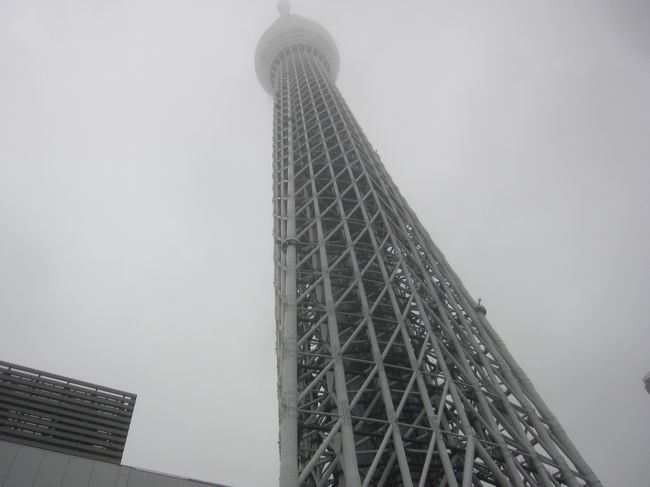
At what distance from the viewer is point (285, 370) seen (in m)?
16.5

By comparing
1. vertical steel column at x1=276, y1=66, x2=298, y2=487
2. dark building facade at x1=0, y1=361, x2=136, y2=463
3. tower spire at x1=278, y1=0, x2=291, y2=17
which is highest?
tower spire at x1=278, y1=0, x2=291, y2=17

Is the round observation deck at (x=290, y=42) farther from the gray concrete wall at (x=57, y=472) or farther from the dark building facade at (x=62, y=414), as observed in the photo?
the gray concrete wall at (x=57, y=472)

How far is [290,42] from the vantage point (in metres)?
62.0

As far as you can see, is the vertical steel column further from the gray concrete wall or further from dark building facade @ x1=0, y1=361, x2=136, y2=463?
dark building facade @ x1=0, y1=361, x2=136, y2=463

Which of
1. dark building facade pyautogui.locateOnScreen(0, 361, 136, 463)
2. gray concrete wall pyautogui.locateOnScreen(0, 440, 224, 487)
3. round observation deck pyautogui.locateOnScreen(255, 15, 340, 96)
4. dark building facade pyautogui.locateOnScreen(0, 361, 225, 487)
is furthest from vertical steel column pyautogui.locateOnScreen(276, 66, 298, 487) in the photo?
round observation deck pyautogui.locateOnScreen(255, 15, 340, 96)

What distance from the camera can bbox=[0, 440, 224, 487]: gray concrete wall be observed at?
22984mm

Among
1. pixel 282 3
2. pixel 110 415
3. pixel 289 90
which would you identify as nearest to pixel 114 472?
pixel 110 415

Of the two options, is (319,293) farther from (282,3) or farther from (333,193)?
(282,3)

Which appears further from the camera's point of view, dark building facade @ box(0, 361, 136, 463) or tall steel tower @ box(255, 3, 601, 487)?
dark building facade @ box(0, 361, 136, 463)

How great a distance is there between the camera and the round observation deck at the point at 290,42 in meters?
62.3

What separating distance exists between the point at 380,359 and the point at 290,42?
54.8m

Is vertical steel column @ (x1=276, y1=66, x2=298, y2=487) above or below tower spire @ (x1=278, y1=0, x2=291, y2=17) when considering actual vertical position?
below

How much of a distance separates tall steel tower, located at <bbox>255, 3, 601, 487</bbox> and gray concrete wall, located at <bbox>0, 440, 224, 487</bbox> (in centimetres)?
1069

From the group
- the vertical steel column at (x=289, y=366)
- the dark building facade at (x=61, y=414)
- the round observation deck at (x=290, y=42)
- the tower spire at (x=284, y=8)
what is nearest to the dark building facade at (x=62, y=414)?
the dark building facade at (x=61, y=414)
